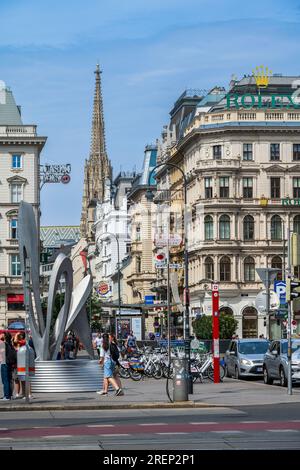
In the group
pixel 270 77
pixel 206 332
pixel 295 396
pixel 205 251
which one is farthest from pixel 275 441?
pixel 270 77

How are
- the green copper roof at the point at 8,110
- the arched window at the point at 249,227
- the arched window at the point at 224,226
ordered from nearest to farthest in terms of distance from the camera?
1. the arched window at the point at 224,226
2. the arched window at the point at 249,227
3. the green copper roof at the point at 8,110

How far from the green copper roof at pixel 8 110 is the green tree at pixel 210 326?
31.8 metres

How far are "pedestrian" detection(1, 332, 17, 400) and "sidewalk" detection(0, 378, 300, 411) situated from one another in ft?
2.62

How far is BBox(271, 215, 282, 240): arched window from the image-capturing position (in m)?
104

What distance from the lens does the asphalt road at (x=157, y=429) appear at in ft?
62.5

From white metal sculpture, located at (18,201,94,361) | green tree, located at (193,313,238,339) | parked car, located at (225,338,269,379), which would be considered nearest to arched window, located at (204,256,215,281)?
green tree, located at (193,313,238,339)

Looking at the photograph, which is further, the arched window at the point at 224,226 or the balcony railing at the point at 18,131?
the balcony railing at the point at 18,131

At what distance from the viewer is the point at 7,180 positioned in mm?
114625

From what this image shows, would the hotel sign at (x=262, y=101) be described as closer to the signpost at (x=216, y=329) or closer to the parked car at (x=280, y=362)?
the signpost at (x=216, y=329)

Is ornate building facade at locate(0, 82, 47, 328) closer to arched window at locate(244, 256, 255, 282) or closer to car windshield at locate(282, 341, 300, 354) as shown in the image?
arched window at locate(244, 256, 255, 282)

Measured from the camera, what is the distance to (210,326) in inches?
3625

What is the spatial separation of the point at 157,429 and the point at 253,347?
27.1 metres

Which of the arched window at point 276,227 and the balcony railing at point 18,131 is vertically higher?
the balcony railing at point 18,131

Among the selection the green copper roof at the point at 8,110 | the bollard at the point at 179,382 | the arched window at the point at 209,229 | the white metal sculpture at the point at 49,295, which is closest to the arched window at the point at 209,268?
the arched window at the point at 209,229
